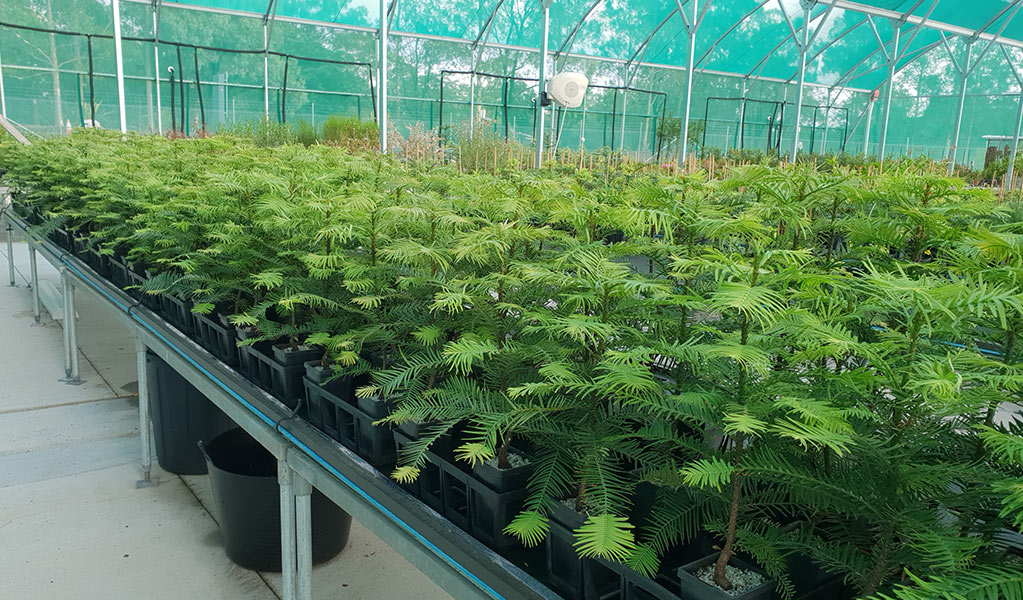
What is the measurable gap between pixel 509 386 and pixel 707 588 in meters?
0.53

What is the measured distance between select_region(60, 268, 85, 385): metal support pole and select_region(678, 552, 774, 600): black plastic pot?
4.23 m

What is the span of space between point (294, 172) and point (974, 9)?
18595mm

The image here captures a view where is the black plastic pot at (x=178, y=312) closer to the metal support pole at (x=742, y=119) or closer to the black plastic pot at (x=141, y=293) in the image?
the black plastic pot at (x=141, y=293)

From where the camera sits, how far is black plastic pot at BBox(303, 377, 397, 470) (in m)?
1.69

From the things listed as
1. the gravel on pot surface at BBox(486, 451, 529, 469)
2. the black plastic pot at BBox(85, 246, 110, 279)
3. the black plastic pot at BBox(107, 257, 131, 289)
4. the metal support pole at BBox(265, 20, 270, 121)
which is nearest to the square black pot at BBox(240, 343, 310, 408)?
the gravel on pot surface at BBox(486, 451, 529, 469)

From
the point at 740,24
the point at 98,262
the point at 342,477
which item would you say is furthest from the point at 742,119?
the point at 342,477

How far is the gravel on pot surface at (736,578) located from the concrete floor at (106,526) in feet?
5.83

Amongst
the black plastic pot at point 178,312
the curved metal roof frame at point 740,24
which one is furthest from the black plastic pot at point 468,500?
the curved metal roof frame at point 740,24

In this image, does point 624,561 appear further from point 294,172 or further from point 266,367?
point 294,172

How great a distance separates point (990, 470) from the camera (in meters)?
0.84

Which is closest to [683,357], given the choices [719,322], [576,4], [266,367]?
[719,322]

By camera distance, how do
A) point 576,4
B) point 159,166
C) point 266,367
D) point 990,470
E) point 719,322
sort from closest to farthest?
point 990,470, point 719,322, point 266,367, point 159,166, point 576,4

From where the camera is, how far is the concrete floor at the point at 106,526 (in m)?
2.58

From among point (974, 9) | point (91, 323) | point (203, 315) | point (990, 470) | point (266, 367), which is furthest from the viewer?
point (974, 9)
